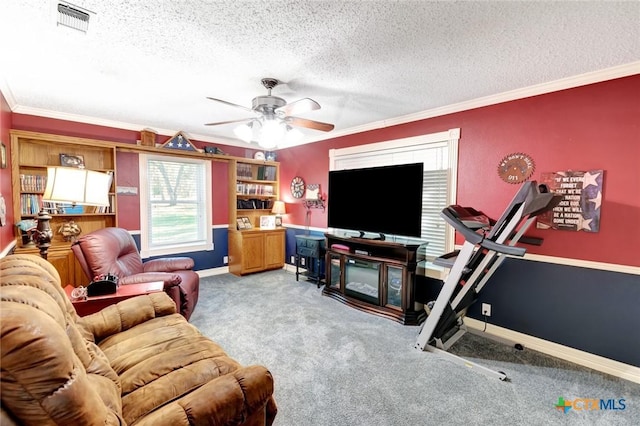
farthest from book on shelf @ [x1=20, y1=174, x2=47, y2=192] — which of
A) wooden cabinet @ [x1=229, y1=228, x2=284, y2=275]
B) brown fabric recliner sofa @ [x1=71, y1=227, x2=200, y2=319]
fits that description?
wooden cabinet @ [x1=229, y1=228, x2=284, y2=275]

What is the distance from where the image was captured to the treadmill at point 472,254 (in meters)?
1.93

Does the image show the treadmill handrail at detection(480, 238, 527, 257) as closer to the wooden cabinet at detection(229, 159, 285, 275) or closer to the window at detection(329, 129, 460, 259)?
the window at detection(329, 129, 460, 259)

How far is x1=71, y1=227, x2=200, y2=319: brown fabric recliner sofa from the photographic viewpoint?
2.45 metres

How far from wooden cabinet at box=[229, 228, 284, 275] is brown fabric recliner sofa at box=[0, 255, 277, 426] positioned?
263 centimetres

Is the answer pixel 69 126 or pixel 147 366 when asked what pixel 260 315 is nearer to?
pixel 147 366

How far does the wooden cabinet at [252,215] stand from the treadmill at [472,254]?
310 cm

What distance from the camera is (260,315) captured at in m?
3.24

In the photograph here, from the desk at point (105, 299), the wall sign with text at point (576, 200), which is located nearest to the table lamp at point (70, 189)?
the desk at point (105, 299)

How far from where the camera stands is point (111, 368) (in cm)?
140

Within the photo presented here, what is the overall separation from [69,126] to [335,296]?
418 cm

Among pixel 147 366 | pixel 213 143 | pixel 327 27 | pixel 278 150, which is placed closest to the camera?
pixel 147 366

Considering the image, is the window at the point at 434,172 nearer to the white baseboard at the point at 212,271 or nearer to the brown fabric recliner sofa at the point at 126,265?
the brown fabric recliner sofa at the point at 126,265

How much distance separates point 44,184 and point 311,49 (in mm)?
3717

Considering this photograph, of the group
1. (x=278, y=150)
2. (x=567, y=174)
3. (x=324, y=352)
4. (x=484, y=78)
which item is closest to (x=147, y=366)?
(x=324, y=352)
